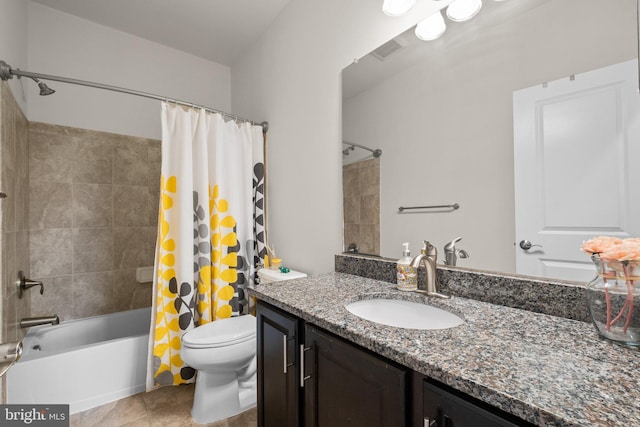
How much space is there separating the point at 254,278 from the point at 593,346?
191 cm

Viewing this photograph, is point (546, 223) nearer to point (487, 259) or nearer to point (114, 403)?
point (487, 259)

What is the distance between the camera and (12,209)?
1.58m

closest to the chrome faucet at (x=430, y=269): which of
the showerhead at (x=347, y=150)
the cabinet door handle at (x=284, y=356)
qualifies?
the cabinet door handle at (x=284, y=356)

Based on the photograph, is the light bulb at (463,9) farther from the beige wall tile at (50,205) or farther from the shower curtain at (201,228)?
the beige wall tile at (50,205)

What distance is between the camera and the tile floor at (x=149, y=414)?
1588 mm

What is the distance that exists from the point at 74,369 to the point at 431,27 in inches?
101

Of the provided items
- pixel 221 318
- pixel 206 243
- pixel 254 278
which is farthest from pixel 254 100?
pixel 221 318

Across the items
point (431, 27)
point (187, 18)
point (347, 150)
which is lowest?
point (347, 150)

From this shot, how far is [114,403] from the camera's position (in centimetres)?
175

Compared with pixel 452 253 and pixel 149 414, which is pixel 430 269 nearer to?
pixel 452 253

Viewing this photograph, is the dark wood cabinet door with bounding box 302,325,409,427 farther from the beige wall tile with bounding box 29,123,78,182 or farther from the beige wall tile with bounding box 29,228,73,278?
the beige wall tile with bounding box 29,123,78,182

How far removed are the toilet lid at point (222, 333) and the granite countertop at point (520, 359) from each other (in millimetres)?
773

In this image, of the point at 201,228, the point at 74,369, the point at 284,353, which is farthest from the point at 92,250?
the point at 284,353

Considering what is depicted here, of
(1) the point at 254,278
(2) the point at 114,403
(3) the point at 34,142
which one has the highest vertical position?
(3) the point at 34,142
